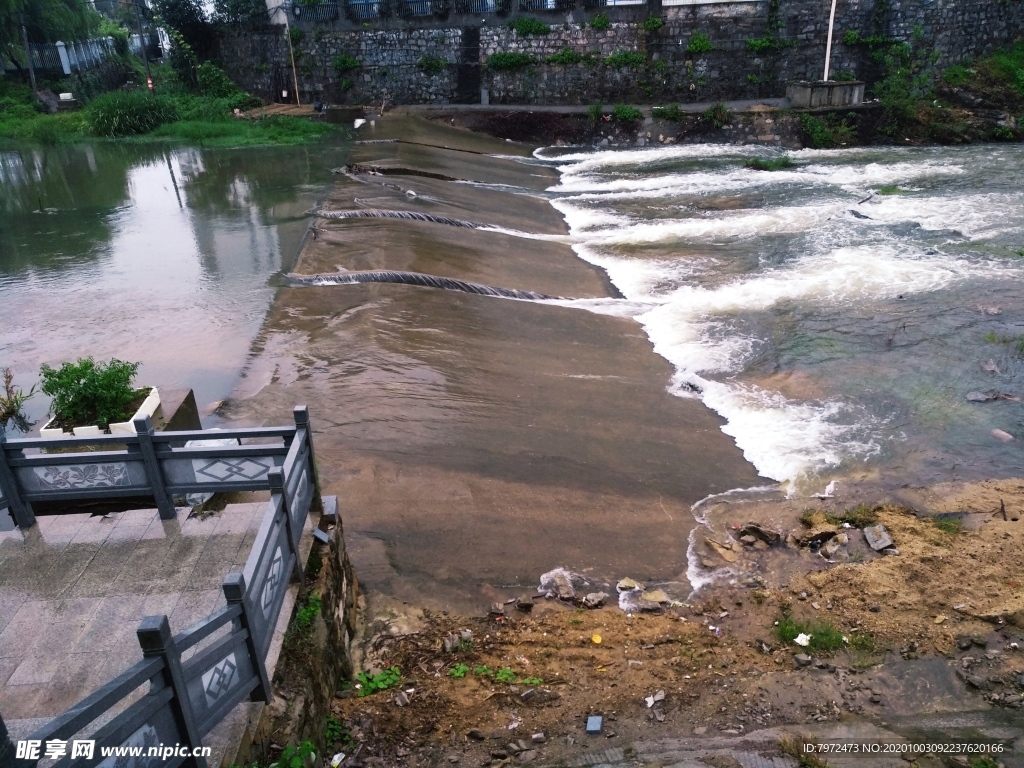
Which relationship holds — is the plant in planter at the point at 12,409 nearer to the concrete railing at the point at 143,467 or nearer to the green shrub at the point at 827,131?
the concrete railing at the point at 143,467

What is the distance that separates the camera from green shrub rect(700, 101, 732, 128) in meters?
28.5

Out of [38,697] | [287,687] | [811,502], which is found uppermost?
[38,697]

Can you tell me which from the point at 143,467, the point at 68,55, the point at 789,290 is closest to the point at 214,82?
the point at 68,55

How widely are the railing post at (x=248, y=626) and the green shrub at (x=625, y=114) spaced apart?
28.6 meters

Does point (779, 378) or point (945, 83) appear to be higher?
point (945, 83)

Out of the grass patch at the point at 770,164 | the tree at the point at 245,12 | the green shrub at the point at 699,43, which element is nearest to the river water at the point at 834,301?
the grass patch at the point at 770,164

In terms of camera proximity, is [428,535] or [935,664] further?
[428,535]

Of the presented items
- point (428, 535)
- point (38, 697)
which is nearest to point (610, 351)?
point (428, 535)

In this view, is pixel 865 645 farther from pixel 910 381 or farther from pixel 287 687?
pixel 910 381

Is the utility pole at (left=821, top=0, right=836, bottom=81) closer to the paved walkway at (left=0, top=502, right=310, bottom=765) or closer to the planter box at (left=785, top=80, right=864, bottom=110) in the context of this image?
the planter box at (left=785, top=80, right=864, bottom=110)

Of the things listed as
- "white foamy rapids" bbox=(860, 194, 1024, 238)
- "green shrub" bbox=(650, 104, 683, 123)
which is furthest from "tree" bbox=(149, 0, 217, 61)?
"white foamy rapids" bbox=(860, 194, 1024, 238)

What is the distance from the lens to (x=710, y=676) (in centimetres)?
566

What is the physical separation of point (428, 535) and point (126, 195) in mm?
18208

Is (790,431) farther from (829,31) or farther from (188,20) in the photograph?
(188,20)
